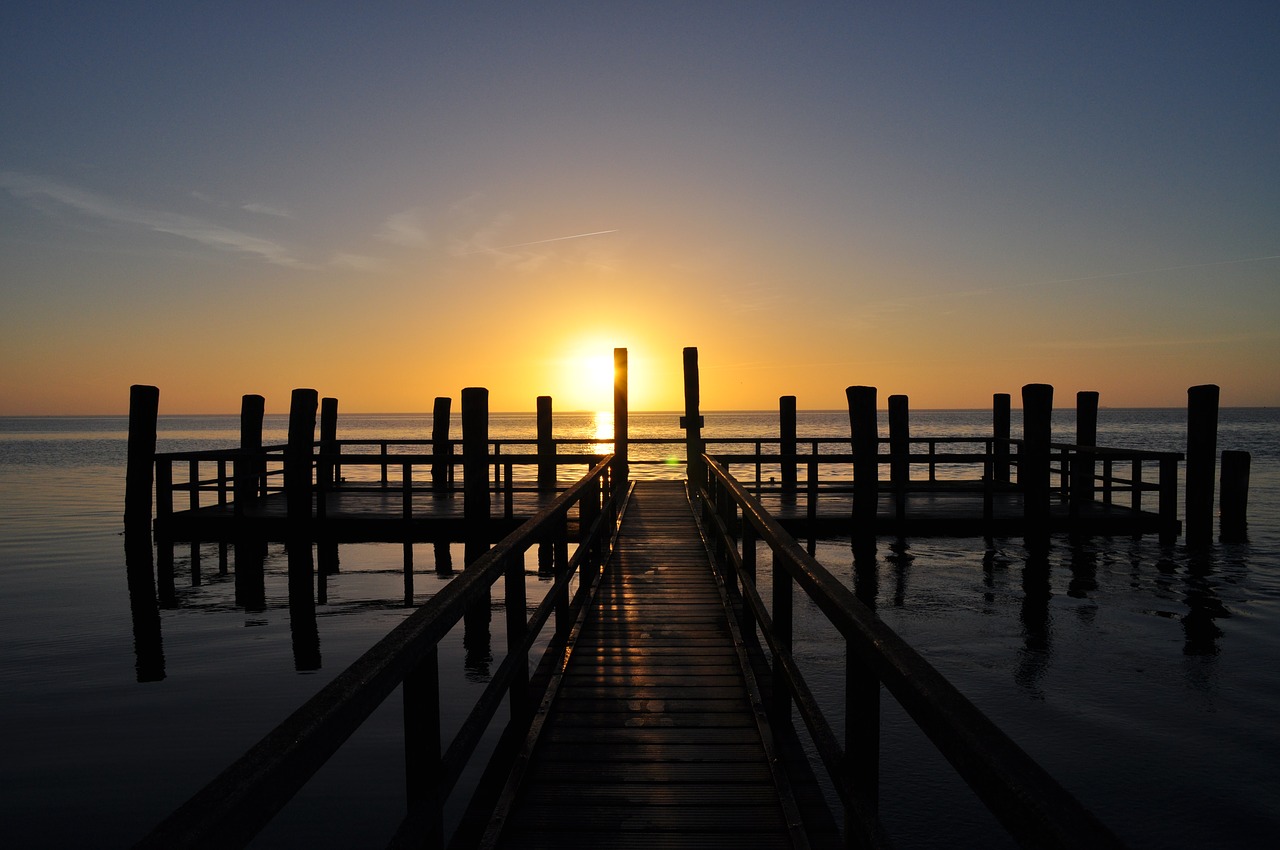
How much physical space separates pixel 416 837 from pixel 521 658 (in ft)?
5.94

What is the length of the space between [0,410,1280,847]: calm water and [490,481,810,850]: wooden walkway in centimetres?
166

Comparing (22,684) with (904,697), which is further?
(22,684)

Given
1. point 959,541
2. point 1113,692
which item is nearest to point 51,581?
point 1113,692

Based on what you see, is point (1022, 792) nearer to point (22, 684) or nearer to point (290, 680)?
point (290, 680)

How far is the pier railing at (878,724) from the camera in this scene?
1257 millimetres

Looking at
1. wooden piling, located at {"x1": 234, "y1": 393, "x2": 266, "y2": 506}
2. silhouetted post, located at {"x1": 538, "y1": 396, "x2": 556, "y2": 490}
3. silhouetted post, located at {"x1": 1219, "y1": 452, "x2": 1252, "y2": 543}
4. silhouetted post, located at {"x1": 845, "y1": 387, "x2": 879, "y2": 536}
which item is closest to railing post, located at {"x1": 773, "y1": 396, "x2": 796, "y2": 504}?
silhouetted post, located at {"x1": 845, "y1": 387, "x2": 879, "y2": 536}

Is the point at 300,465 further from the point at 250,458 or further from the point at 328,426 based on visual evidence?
the point at 328,426

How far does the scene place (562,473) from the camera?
3709cm

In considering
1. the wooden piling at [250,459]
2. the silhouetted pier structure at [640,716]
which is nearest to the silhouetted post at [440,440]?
the wooden piling at [250,459]

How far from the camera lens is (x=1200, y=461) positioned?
1384 cm

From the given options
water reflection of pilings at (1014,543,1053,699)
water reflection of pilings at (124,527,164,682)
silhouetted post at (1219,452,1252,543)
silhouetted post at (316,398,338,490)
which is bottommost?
water reflection of pilings at (124,527,164,682)

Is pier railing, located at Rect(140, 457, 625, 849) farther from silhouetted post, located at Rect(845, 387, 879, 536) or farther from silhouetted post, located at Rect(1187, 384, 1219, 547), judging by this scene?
silhouetted post, located at Rect(1187, 384, 1219, 547)

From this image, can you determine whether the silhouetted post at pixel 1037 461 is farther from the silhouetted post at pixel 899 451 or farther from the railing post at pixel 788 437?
the railing post at pixel 788 437

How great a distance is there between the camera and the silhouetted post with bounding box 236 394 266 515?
13641mm
